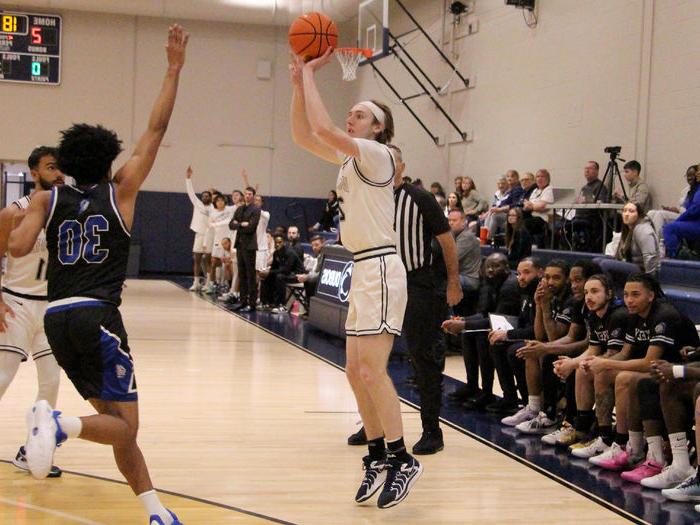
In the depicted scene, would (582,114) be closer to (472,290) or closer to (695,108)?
(695,108)

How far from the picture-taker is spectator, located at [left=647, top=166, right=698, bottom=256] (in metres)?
10.2

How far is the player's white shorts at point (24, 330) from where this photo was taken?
496 cm

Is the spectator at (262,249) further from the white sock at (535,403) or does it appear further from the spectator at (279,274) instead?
the white sock at (535,403)

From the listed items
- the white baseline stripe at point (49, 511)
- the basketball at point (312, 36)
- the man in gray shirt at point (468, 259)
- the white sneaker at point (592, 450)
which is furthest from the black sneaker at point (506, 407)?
the white baseline stripe at point (49, 511)

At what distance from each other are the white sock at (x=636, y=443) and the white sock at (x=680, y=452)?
423mm

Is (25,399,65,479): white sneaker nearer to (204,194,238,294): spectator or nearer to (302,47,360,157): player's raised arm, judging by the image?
(302,47,360,157): player's raised arm

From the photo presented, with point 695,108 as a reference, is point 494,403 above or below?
below

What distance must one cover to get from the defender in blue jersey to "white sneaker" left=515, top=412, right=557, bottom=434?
10.8ft

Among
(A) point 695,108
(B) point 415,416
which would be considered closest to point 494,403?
(B) point 415,416

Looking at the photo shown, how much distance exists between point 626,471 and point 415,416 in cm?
193

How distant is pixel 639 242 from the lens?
29.2 feet

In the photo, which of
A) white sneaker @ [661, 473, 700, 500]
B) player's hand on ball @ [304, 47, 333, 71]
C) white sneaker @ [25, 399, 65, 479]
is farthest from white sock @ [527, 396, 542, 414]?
white sneaker @ [25, 399, 65, 479]

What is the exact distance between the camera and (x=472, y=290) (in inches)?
383

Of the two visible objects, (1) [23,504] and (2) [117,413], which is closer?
(2) [117,413]
